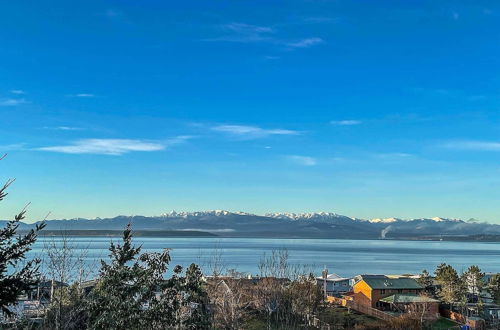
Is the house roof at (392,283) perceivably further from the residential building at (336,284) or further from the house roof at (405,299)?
the residential building at (336,284)

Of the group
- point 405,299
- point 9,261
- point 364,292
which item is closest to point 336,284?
point 364,292

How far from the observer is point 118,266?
1933 cm

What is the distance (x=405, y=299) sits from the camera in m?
53.6

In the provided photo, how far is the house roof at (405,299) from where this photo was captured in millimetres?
51725

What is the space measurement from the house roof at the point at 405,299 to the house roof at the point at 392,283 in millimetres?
1621

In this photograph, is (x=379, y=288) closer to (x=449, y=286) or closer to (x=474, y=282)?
(x=449, y=286)

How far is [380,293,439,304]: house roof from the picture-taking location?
5172 cm

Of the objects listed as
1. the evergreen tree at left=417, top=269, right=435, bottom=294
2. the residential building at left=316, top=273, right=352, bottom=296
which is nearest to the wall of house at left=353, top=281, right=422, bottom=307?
the evergreen tree at left=417, top=269, right=435, bottom=294

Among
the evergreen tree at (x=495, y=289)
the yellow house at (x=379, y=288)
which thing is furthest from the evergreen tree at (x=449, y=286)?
the evergreen tree at (x=495, y=289)

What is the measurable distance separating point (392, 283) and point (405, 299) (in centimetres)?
440

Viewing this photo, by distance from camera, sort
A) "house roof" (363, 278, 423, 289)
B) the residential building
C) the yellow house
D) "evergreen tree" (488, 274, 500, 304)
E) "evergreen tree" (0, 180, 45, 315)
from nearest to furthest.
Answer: "evergreen tree" (0, 180, 45, 315) < "evergreen tree" (488, 274, 500, 304) < the yellow house < "house roof" (363, 278, 423, 289) < the residential building

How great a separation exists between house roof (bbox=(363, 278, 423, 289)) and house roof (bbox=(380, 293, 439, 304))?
162 cm

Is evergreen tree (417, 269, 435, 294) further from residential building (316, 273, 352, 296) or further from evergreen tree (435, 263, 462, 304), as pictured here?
residential building (316, 273, 352, 296)

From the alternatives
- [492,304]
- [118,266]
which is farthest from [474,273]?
[118,266]
